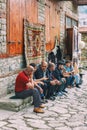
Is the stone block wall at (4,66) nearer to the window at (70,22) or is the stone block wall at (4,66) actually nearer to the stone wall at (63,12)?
the stone wall at (63,12)

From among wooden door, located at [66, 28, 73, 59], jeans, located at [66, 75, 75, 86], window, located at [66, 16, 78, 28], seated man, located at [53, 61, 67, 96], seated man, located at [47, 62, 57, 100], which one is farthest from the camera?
window, located at [66, 16, 78, 28]

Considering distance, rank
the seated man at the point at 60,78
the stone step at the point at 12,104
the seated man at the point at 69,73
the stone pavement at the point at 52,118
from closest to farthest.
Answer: the stone pavement at the point at 52,118
the stone step at the point at 12,104
the seated man at the point at 60,78
the seated man at the point at 69,73

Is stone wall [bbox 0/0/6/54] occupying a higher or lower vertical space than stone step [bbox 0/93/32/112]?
higher

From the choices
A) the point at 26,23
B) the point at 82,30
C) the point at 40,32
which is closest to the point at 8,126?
the point at 26,23

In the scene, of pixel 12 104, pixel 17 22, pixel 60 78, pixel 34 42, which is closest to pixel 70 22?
pixel 34 42

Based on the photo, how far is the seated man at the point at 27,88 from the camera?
7.68m

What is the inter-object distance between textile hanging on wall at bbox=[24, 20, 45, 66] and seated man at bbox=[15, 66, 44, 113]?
Result: 235 centimetres

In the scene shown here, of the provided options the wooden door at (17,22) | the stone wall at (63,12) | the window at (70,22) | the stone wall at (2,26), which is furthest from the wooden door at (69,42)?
the stone wall at (2,26)

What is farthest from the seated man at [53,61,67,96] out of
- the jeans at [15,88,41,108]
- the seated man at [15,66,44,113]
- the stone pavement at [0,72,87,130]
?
the jeans at [15,88,41,108]

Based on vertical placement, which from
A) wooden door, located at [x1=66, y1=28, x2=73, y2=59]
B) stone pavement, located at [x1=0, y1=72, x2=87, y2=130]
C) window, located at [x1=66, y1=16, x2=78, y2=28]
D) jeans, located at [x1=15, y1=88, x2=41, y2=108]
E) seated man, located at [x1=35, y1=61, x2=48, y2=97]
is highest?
window, located at [x1=66, y1=16, x2=78, y2=28]

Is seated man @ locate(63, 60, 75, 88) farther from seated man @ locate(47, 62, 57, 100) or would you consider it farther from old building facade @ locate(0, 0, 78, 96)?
seated man @ locate(47, 62, 57, 100)

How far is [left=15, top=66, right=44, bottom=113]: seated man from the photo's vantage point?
768cm

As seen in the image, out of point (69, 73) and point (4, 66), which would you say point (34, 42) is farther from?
point (4, 66)

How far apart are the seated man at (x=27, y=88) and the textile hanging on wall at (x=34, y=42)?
235cm
